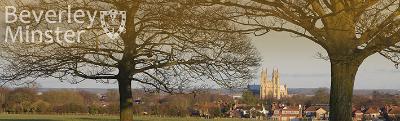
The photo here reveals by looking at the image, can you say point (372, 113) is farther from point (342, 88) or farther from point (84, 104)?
point (342, 88)

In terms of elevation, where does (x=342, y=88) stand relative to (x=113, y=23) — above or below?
below

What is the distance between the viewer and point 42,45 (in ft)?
68.4

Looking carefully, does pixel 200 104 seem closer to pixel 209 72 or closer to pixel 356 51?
pixel 209 72

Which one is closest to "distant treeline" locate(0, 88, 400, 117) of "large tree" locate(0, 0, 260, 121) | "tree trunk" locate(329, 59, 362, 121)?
"large tree" locate(0, 0, 260, 121)

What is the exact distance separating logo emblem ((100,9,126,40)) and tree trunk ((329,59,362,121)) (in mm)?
8353

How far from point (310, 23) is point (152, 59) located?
31.3ft

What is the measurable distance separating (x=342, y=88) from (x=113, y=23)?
908 centimetres

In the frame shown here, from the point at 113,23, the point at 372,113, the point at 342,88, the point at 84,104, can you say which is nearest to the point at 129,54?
the point at 113,23

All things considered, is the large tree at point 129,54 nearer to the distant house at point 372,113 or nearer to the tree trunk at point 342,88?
the tree trunk at point 342,88

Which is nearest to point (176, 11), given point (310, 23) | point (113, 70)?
point (310, 23)

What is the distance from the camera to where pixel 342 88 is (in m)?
13.9

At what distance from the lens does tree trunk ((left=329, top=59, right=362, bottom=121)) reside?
45.5 ft

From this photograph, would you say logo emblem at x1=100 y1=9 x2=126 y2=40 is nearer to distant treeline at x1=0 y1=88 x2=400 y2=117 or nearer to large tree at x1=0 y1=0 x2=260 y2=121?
large tree at x1=0 y1=0 x2=260 y2=121

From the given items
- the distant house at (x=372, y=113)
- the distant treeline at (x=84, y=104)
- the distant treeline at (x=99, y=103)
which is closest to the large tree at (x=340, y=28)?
the distant treeline at (x=99, y=103)
